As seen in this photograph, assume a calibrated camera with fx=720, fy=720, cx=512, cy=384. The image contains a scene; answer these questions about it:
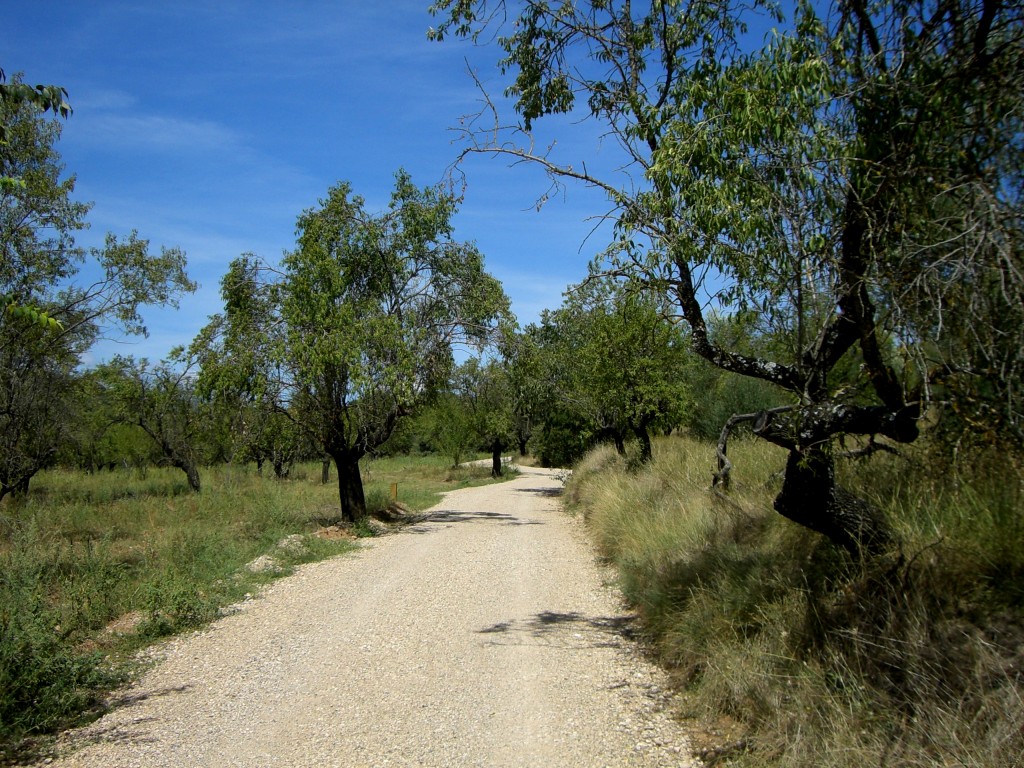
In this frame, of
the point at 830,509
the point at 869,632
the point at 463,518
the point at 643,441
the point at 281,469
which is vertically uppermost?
the point at 643,441

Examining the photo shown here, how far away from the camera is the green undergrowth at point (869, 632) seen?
12.3 ft

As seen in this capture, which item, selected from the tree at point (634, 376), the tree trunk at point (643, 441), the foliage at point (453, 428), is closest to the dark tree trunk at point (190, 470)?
the foliage at point (453, 428)

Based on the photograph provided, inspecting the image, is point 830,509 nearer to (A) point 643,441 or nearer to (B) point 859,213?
(B) point 859,213

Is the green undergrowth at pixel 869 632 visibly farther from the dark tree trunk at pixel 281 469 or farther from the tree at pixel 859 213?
the dark tree trunk at pixel 281 469

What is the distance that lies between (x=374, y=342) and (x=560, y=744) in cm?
1252

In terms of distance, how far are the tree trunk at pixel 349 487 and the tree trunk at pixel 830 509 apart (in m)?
14.2

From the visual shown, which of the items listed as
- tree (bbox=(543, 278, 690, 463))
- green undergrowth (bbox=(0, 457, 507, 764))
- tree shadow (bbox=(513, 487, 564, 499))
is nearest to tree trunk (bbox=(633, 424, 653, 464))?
tree (bbox=(543, 278, 690, 463))

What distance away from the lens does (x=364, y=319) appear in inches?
669

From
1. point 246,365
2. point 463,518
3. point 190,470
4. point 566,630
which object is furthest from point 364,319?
point 190,470

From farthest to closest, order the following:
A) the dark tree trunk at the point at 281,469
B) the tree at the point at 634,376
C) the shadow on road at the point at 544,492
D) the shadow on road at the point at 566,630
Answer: the dark tree trunk at the point at 281,469 < the shadow on road at the point at 544,492 < the tree at the point at 634,376 < the shadow on road at the point at 566,630

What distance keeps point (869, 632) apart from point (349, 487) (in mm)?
15122

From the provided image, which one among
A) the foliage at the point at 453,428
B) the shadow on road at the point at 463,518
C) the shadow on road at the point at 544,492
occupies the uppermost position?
the foliage at the point at 453,428

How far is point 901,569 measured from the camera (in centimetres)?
481

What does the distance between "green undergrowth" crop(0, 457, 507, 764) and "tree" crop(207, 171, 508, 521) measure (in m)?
2.51
